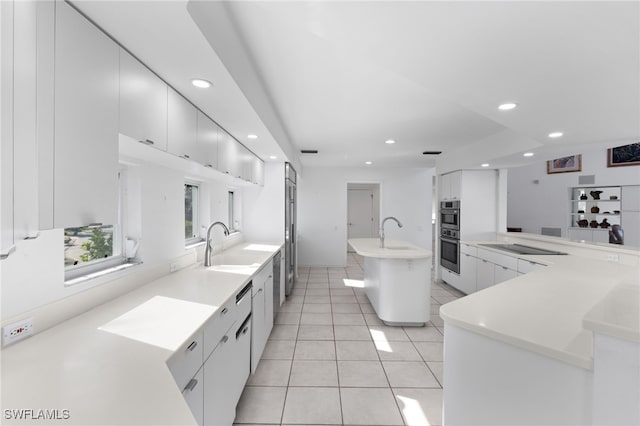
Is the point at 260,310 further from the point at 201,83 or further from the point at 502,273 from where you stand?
the point at 502,273

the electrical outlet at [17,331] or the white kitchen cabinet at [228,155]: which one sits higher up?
the white kitchen cabinet at [228,155]

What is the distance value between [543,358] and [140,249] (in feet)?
8.00

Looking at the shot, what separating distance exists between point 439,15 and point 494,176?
14.6 feet

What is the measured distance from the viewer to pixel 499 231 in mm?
4840

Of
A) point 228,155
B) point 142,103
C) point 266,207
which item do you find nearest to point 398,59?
point 142,103

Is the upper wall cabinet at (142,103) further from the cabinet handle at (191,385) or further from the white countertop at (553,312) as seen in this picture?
the white countertop at (553,312)

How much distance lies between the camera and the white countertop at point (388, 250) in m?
3.40

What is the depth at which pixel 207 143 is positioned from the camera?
2242 mm

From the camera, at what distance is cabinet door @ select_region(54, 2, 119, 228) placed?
0.98 meters

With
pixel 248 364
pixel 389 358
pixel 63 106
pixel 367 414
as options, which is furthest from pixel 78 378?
pixel 389 358

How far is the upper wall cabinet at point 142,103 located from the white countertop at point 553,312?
73.1 inches

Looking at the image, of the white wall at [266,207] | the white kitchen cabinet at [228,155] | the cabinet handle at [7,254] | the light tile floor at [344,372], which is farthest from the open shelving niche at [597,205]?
the cabinet handle at [7,254]

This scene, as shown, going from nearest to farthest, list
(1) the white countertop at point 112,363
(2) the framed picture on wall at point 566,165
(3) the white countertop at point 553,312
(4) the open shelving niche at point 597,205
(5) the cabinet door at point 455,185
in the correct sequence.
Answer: (1) the white countertop at point 112,363 < (3) the white countertop at point 553,312 < (5) the cabinet door at point 455,185 < (4) the open shelving niche at point 597,205 < (2) the framed picture on wall at point 566,165

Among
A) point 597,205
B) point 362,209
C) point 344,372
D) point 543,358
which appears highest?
point 597,205
